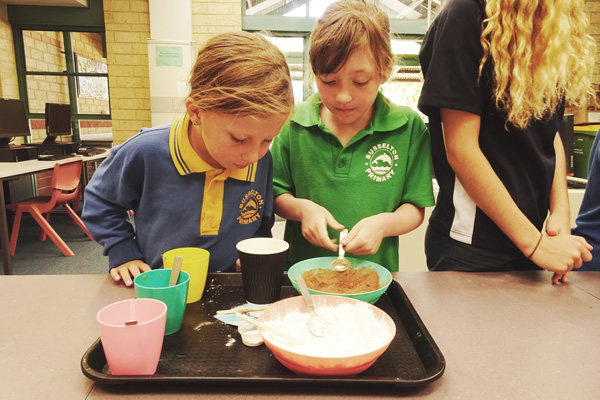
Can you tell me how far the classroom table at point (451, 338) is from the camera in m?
0.58

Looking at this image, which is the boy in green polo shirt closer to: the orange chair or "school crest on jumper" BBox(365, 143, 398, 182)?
"school crest on jumper" BBox(365, 143, 398, 182)

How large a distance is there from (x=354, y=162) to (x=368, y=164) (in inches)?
1.6

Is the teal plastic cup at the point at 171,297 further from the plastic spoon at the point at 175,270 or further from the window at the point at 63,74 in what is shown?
the window at the point at 63,74

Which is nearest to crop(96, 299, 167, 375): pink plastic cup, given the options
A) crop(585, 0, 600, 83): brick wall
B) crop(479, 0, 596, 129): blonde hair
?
crop(479, 0, 596, 129): blonde hair

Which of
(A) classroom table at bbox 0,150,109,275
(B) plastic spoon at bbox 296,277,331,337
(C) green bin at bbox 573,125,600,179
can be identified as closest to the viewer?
(B) plastic spoon at bbox 296,277,331,337

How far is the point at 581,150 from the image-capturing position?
2652 mm

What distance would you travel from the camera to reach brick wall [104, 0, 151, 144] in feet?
16.6

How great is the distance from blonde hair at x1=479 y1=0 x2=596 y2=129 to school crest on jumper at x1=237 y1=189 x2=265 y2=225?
0.63 meters

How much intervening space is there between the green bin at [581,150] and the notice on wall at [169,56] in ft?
12.5

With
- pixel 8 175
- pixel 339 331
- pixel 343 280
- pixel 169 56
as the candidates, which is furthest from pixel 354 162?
pixel 169 56

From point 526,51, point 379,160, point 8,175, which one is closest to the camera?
point 526,51

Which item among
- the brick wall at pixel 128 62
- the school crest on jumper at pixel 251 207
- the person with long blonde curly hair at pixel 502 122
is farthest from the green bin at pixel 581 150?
the brick wall at pixel 128 62

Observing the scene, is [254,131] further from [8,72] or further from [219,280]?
[8,72]

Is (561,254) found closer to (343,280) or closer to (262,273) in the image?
(343,280)
